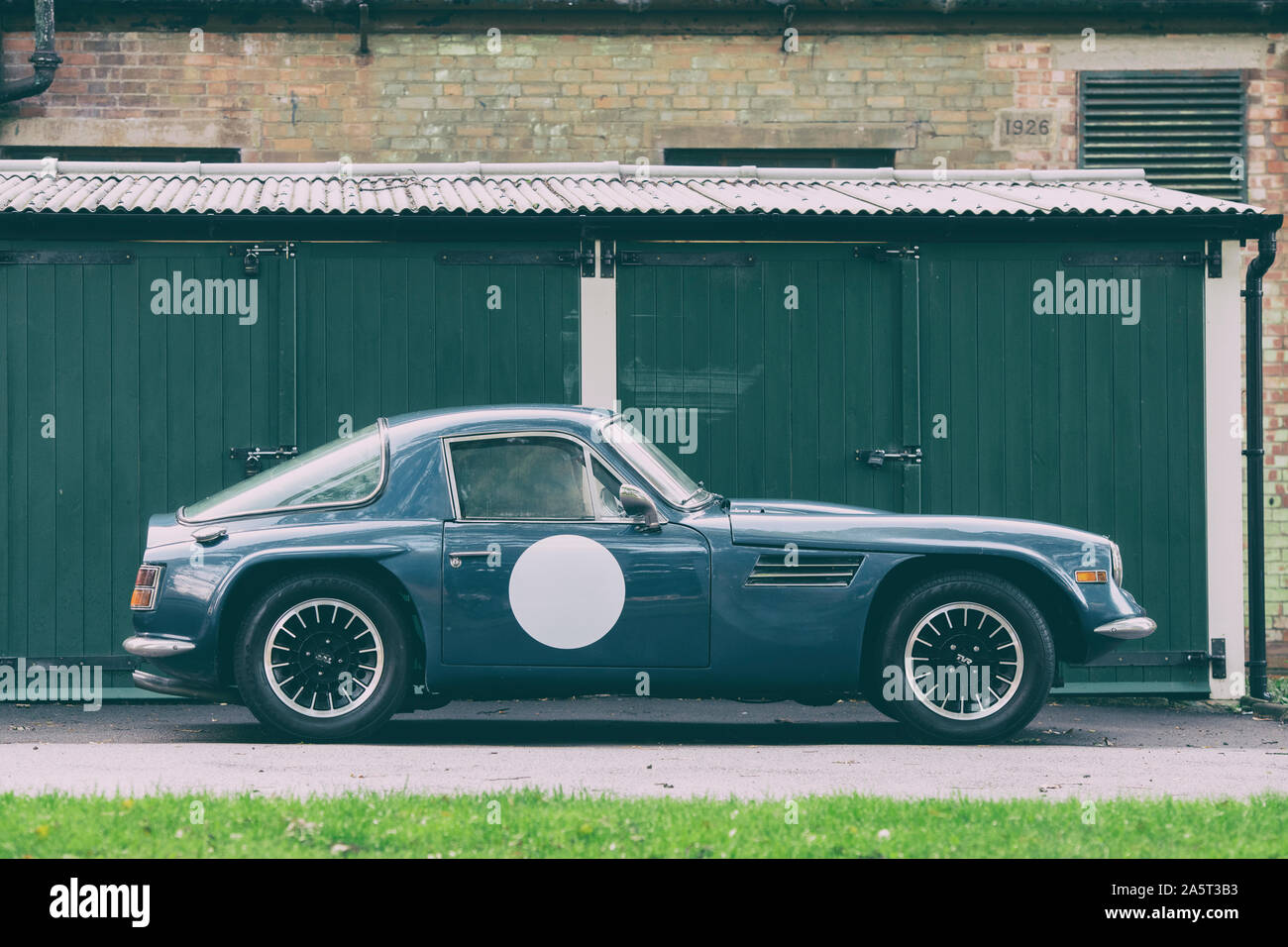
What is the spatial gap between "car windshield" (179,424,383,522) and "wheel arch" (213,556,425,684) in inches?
12.3

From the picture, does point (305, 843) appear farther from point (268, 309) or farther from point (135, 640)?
point (268, 309)

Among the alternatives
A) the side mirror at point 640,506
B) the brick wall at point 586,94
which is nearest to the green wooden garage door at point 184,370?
the side mirror at point 640,506

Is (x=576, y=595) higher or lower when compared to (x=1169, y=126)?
lower

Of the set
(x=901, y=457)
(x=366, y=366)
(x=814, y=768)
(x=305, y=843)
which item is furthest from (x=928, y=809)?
(x=366, y=366)

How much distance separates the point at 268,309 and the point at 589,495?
3.35 meters

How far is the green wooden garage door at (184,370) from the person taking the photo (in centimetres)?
980

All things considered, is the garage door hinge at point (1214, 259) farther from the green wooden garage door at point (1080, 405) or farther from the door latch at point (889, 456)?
the door latch at point (889, 456)

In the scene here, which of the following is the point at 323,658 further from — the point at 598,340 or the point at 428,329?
the point at 598,340

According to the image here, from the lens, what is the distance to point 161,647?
294 inches

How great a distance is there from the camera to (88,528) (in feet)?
32.2

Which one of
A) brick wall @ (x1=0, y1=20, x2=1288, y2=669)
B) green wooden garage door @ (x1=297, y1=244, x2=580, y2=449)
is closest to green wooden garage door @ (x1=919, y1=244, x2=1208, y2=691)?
green wooden garage door @ (x1=297, y1=244, x2=580, y2=449)

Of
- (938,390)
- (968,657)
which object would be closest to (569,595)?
(968,657)

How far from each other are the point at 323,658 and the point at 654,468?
183 centimetres

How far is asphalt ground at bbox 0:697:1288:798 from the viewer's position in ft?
20.9
